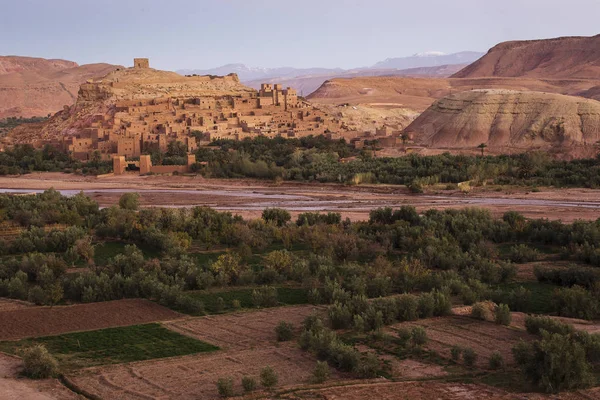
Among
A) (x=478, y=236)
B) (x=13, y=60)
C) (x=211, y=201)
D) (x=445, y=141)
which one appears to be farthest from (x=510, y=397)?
(x=13, y=60)

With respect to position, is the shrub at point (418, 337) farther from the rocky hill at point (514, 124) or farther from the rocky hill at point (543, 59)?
the rocky hill at point (543, 59)

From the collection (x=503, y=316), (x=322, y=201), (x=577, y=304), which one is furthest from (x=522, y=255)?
(x=322, y=201)

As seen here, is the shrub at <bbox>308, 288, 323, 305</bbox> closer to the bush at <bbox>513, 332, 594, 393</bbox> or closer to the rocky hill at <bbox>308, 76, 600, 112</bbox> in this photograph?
the bush at <bbox>513, 332, 594, 393</bbox>

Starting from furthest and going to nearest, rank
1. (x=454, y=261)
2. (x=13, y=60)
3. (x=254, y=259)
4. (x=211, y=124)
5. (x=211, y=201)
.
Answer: (x=13, y=60)
(x=211, y=124)
(x=211, y=201)
(x=254, y=259)
(x=454, y=261)

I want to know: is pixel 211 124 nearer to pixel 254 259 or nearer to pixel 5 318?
pixel 254 259

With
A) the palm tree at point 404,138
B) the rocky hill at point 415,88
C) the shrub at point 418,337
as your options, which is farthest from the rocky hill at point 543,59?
the shrub at point 418,337

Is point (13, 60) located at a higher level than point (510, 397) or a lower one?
higher

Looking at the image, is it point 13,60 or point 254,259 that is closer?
point 254,259
